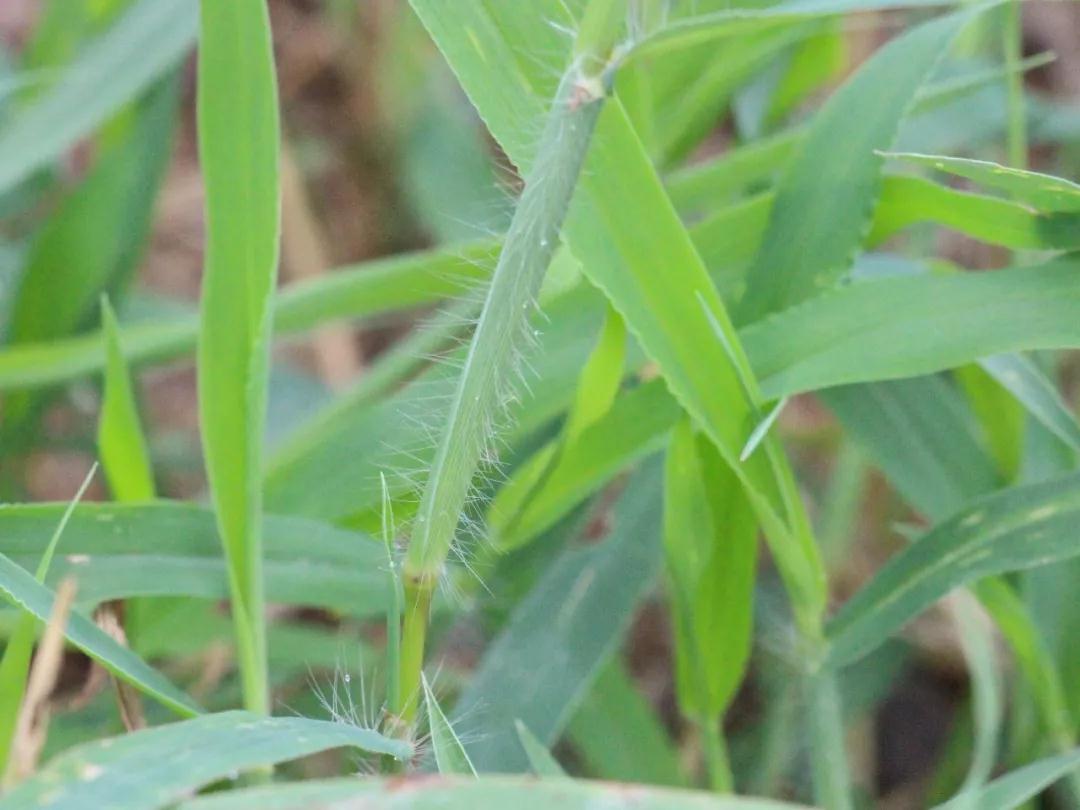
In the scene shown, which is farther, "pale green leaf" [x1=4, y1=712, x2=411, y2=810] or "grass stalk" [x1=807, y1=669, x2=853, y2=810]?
"grass stalk" [x1=807, y1=669, x2=853, y2=810]

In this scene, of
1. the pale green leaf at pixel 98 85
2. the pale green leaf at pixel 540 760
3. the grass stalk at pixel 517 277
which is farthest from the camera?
the pale green leaf at pixel 98 85

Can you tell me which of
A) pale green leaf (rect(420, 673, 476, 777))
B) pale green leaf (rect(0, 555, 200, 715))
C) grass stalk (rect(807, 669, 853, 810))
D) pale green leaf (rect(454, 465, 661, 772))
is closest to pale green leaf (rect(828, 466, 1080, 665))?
grass stalk (rect(807, 669, 853, 810))

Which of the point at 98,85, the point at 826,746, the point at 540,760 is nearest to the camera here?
the point at 540,760

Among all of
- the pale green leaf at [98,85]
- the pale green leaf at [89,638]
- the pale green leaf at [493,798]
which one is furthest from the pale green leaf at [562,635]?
the pale green leaf at [98,85]

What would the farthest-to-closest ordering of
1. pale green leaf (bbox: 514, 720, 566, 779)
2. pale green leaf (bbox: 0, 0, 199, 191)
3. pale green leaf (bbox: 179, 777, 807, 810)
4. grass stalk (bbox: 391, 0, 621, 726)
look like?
pale green leaf (bbox: 0, 0, 199, 191)
pale green leaf (bbox: 514, 720, 566, 779)
grass stalk (bbox: 391, 0, 621, 726)
pale green leaf (bbox: 179, 777, 807, 810)

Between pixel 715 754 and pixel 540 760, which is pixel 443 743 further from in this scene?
pixel 715 754

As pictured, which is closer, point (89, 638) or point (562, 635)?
point (89, 638)

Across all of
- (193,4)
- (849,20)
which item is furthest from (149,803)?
(849,20)

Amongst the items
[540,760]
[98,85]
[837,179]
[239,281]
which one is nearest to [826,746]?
[540,760]

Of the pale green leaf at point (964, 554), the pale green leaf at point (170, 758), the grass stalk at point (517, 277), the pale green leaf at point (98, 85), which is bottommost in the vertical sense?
the pale green leaf at point (170, 758)

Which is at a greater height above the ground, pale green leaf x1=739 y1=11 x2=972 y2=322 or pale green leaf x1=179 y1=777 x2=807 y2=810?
pale green leaf x1=739 y1=11 x2=972 y2=322

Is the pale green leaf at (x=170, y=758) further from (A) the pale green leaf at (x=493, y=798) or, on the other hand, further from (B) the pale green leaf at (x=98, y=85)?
(B) the pale green leaf at (x=98, y=85)

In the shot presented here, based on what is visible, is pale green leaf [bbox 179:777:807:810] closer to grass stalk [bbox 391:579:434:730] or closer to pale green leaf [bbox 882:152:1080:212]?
grass stalk [bbox 391:579:434:730]
